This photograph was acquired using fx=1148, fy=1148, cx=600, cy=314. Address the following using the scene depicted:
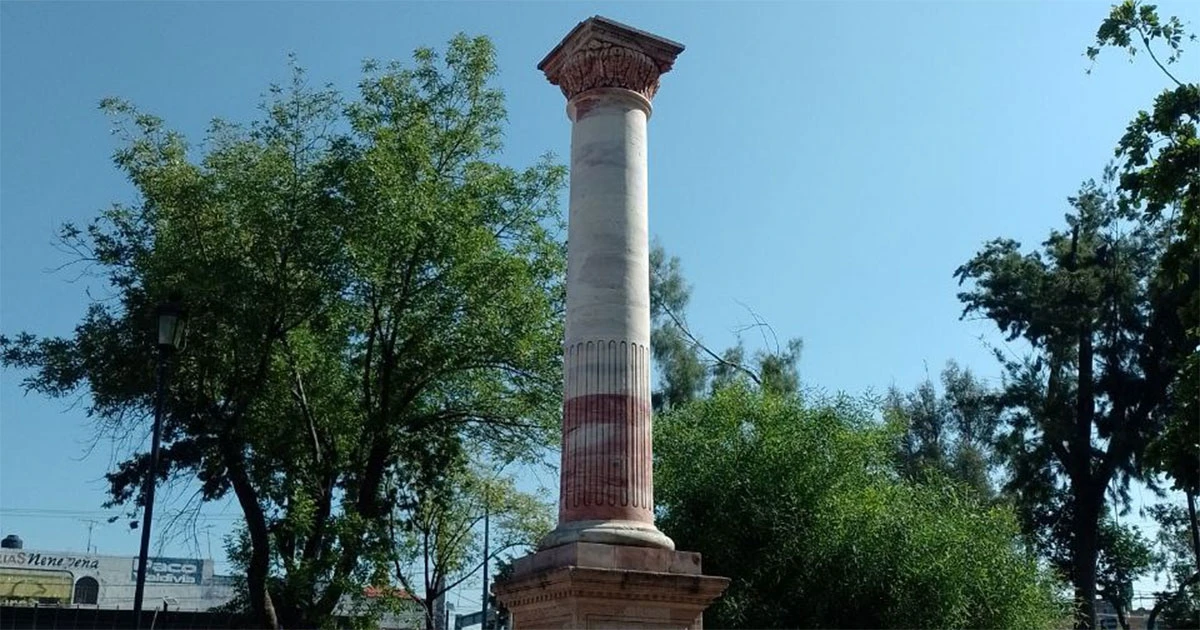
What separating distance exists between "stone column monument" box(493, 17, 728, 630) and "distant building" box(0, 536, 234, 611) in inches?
1708

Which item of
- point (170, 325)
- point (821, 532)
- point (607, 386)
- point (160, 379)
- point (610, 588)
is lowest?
point (610, 588)

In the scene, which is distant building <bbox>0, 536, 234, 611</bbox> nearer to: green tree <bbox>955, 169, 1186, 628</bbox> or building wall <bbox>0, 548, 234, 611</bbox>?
building wall <bbox>0, 548, 234, 611</bbox>

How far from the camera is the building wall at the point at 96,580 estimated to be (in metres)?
53.7

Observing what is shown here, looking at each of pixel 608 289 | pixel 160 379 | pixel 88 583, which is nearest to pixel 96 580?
pixel 88 583

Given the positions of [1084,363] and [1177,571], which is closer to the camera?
[1084,363]

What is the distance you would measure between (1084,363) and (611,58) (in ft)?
92.6

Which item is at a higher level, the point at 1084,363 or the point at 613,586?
the point at 1084,363

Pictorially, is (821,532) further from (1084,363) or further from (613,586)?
(1084,363)

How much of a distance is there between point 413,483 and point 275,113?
7.24 m

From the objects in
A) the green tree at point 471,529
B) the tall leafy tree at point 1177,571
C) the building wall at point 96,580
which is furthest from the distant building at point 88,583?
the tall leafy tree at point 1177,571

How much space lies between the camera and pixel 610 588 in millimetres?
11297

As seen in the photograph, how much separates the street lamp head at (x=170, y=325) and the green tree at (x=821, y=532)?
957cm

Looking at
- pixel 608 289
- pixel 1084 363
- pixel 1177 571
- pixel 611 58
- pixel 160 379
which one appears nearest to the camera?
pixel 608 289

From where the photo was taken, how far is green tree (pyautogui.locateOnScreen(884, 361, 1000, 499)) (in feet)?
133
